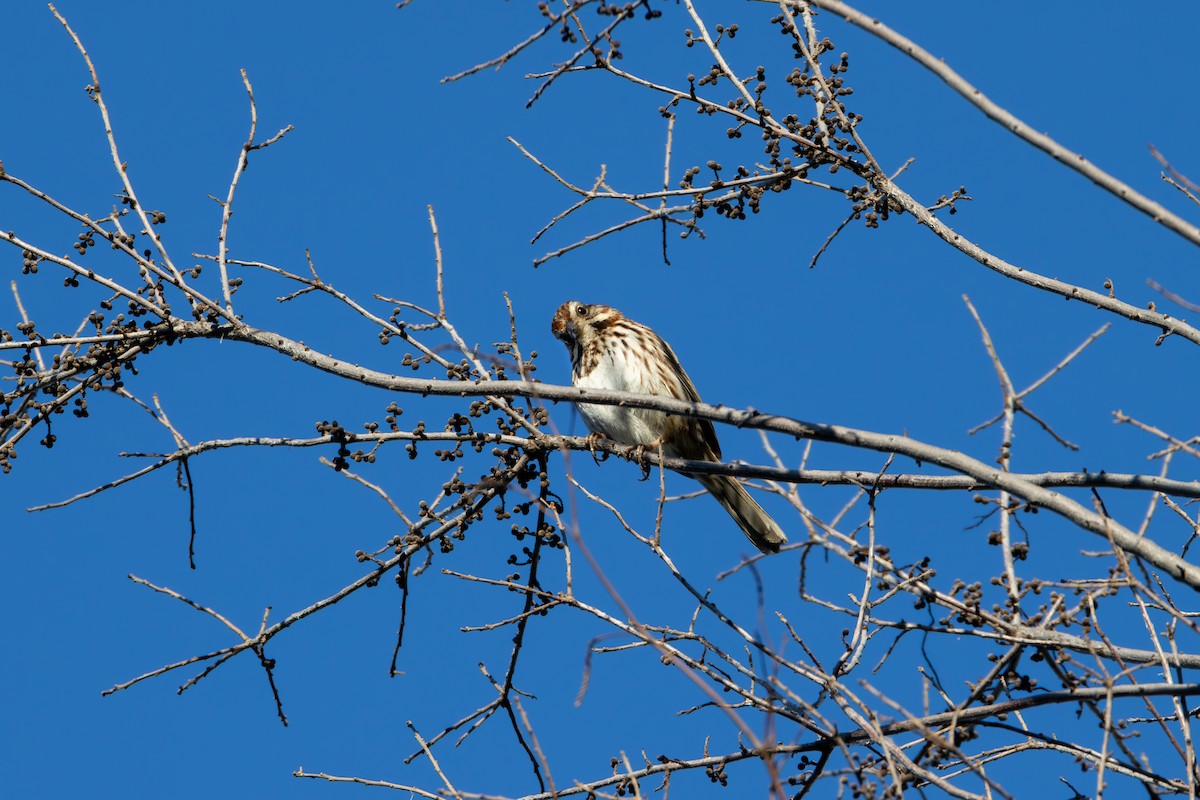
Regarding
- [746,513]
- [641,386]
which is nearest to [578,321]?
[641,386]

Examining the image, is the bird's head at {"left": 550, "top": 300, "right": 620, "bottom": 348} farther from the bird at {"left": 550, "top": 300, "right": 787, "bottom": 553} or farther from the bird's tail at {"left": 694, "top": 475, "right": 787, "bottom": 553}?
the bird's tail at {"left": 694, "top": 475, "right": 787, "bottom": 553}

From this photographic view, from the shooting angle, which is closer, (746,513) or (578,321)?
(746,513)

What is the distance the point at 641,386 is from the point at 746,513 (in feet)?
2.68

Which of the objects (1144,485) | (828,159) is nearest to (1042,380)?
(1144,485)

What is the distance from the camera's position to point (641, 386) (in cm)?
684

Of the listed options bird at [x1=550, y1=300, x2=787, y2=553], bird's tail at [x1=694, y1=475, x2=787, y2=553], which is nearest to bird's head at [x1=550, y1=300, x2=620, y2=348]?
bird at [x1=550, y1=300, x2=787, y2=553]

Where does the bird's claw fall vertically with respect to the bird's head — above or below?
below

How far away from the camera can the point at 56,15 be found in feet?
14.7

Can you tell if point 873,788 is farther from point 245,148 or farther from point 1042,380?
point 245,148

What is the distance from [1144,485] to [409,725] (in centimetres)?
236

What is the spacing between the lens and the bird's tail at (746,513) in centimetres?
666

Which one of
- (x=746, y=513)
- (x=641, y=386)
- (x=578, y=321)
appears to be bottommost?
(x=746, y=513)

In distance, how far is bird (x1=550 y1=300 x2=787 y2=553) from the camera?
6555mm

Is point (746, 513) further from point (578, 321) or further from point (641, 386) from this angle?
point (578, 321)
